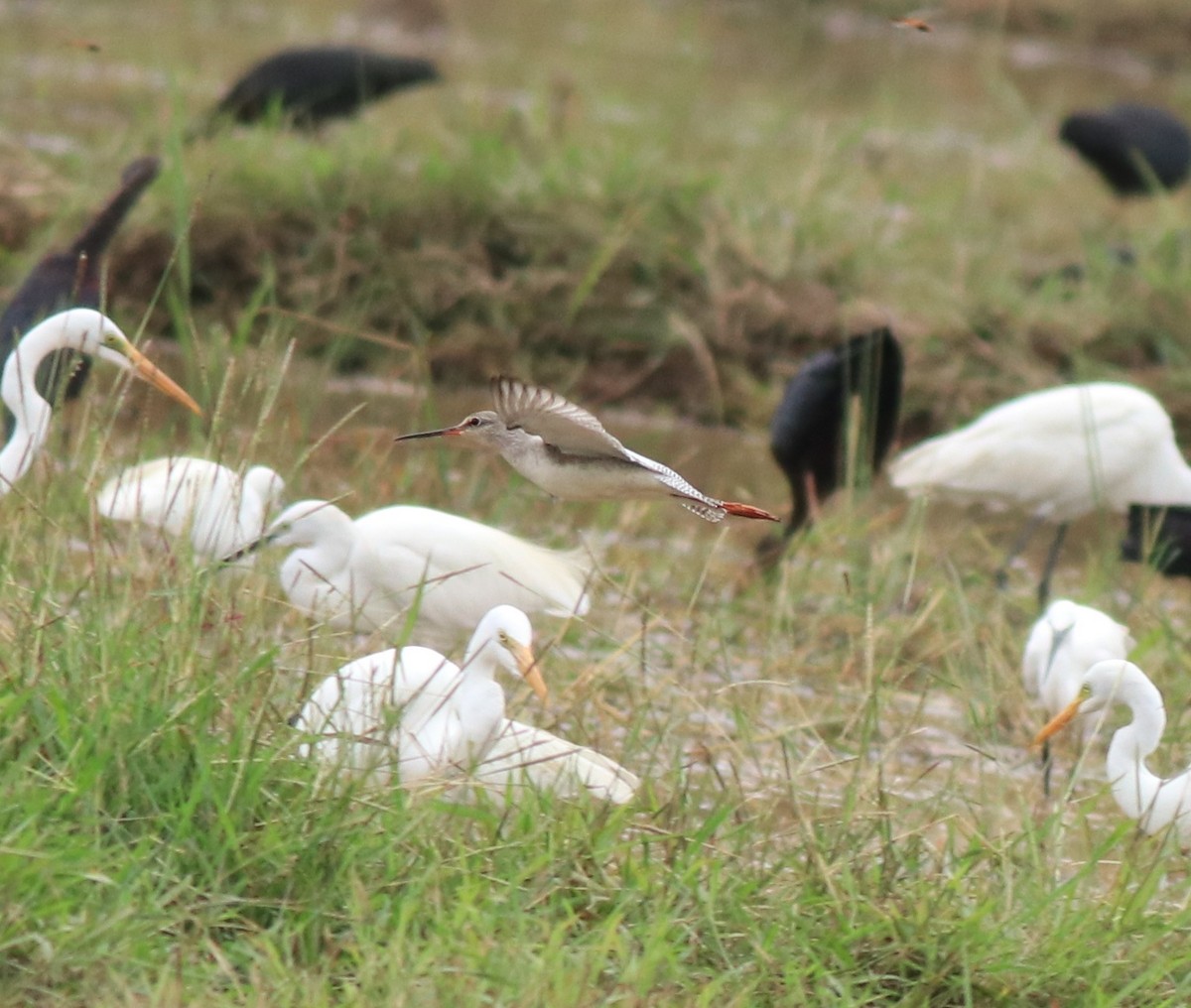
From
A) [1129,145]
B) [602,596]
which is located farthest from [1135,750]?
[1129,145]

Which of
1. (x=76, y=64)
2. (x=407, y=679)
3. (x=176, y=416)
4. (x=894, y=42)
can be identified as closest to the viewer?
(x=407, y=679)

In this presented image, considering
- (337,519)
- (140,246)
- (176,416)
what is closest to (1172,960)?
(337,519)

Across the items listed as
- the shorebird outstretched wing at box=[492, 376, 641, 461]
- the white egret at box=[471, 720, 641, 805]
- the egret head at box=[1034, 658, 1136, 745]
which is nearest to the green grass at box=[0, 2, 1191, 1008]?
the white egret at box=[471, 720, 641, 805]

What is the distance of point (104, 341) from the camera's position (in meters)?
3.72

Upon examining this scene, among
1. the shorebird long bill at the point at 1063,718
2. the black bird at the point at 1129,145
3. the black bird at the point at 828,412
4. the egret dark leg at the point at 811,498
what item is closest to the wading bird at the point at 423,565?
the shorebird long bill at the point at 1063,718

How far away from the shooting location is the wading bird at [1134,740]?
10.9ft

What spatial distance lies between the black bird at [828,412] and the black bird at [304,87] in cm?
290

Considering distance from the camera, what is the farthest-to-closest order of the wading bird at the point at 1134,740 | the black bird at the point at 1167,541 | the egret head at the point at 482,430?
the black bird at the point at 1167,541, the wading bird at the point at 1134,740, the egret head at the point at 482,430

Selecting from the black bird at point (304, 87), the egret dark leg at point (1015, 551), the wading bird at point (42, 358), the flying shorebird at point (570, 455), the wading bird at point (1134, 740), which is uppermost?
the flying shorebird at point (570, 455)

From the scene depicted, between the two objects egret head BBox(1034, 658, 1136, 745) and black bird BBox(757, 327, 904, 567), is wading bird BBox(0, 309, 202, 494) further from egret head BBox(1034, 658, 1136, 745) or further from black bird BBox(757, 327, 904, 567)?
black bird BBox(757, 327, 904, 567)

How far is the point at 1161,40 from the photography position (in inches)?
671

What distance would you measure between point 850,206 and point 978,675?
3.86 meters

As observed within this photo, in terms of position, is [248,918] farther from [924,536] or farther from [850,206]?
[850,206]

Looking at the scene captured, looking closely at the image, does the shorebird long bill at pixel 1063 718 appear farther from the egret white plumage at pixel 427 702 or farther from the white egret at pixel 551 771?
the egret white plumage at pixel 427 702
